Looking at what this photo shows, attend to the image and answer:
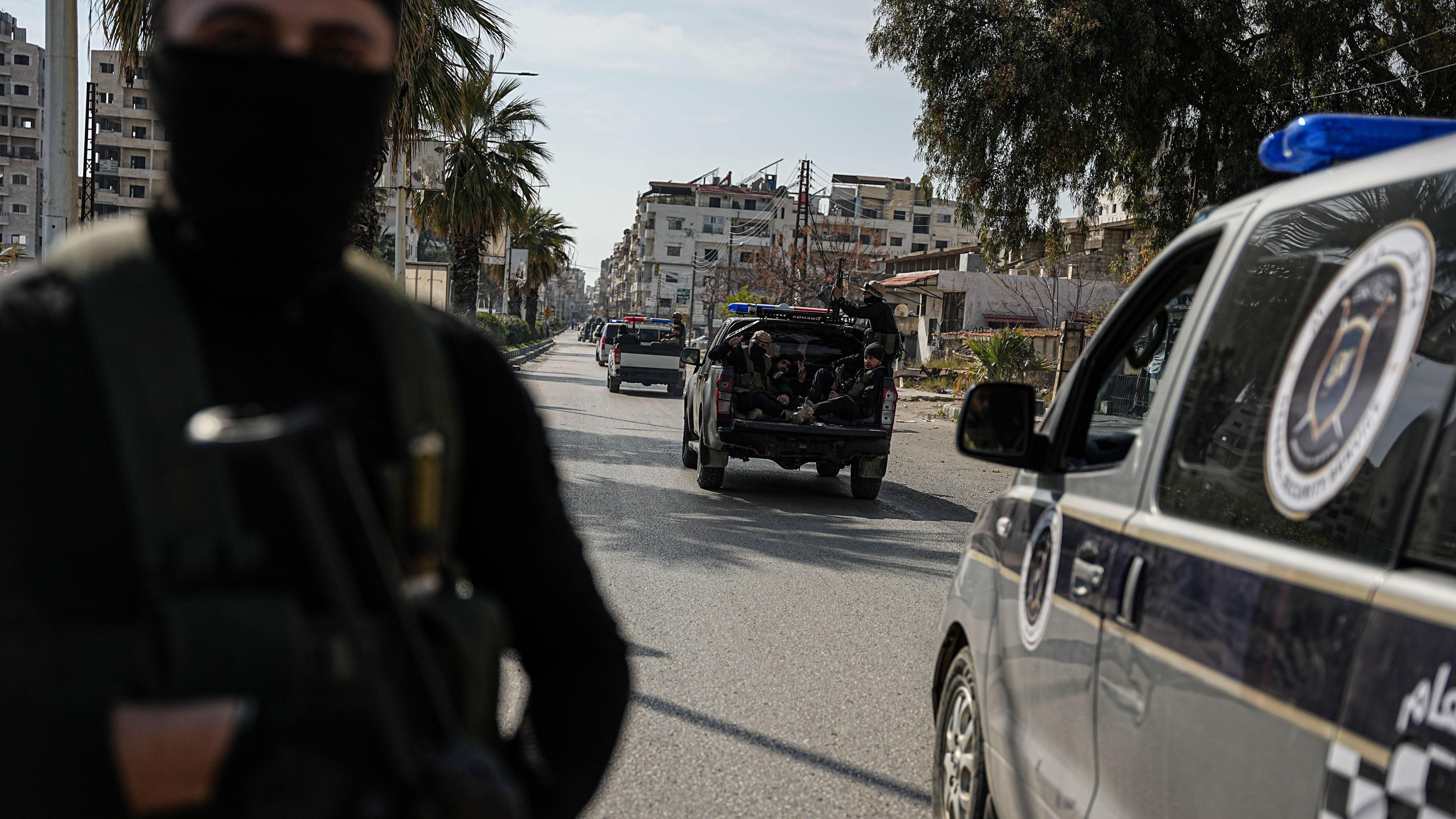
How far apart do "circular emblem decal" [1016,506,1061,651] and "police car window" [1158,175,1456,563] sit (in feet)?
1.59

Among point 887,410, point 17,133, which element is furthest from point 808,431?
point 17,133

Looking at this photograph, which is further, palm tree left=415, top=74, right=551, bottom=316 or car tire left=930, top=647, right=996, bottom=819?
palm tree left=415, top=74, right=551, bottom=316

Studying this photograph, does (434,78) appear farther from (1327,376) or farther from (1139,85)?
(1327,376)

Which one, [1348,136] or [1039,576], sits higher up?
[1348,136]

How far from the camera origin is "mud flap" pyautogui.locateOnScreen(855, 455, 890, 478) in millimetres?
12961

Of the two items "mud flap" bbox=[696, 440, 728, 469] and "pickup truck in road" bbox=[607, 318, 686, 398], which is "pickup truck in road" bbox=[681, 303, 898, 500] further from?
"pickup truck in road" bbox=[607, 318, 686, 398]

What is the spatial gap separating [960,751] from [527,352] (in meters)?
52.5

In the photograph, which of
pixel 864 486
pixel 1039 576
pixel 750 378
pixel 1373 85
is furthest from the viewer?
pixel 1373 85

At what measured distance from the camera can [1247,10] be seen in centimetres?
1747

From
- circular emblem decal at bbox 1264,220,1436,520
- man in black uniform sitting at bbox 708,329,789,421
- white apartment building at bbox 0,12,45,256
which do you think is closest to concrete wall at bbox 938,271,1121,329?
man in black uniform sitting at bbox 708,329,789,421

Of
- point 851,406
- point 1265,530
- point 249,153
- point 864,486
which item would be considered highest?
point 249,153

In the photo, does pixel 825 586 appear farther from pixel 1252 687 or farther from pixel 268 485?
pixel 268 485

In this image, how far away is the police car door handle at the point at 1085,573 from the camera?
9.18 feet

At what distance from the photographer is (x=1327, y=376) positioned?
2.19 meters
